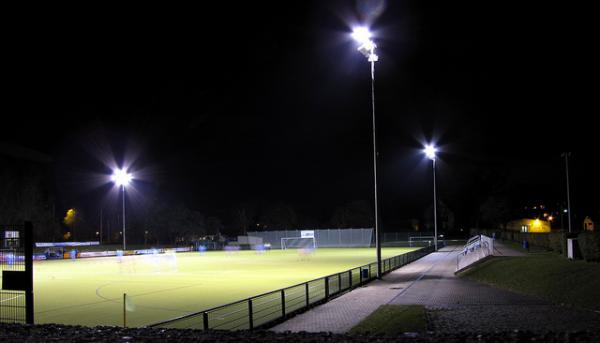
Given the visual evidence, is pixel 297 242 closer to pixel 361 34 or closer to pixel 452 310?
pixel 361 34

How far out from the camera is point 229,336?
8.08m

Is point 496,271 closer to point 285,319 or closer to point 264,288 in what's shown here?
point 264,288

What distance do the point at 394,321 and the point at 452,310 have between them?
2.54 m

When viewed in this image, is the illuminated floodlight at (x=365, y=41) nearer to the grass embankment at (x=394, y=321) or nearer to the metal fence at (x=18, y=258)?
the grass embankment at (x=394, y=321)

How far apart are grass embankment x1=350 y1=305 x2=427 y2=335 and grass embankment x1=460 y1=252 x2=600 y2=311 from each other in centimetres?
418

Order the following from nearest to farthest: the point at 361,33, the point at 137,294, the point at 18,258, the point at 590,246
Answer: the point at 18,258, the point at 590,246, the point at 361,33, the point at 137,294

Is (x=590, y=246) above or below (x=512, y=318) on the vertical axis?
above

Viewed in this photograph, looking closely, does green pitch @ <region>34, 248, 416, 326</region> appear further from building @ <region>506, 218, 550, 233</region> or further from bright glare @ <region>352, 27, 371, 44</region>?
building @ <region>506, 218, 550, 233</region>

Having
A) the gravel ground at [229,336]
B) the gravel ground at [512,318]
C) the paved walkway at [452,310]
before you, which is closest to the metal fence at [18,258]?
the gravel ground at [229,336]

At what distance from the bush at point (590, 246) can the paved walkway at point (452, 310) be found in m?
3.80

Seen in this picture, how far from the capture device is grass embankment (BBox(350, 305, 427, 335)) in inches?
463

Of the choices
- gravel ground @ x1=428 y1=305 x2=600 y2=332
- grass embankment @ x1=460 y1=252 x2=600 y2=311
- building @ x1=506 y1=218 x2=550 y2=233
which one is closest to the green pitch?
gravel ground @ x1=428 y1=305 x2=600 y2=332

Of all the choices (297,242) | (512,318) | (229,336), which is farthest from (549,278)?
(297,242)

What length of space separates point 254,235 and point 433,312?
260 ft
